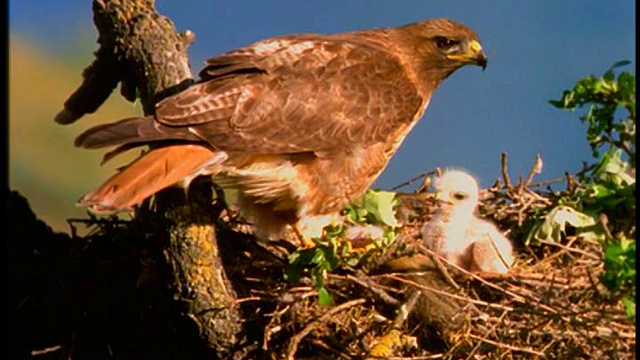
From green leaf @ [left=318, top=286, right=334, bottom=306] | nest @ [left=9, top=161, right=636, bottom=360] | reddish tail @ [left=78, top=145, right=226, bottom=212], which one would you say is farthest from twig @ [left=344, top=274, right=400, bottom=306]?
reddish tail @ [left=78, top=145, right=226, bottom=212]

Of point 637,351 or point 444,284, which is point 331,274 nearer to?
point 444,284

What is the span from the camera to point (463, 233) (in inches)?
160

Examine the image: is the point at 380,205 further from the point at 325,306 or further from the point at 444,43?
the point at 444,43

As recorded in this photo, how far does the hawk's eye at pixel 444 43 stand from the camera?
434 cm

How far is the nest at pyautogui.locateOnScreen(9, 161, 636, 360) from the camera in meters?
3.45

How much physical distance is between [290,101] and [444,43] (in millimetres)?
874

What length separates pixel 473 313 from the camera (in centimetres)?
354

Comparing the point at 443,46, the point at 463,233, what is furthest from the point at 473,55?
the point at 463,233

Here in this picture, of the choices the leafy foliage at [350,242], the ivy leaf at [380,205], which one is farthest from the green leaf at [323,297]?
the ivy leaf at [380,205]

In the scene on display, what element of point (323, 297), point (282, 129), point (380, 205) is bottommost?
point (323, 297)

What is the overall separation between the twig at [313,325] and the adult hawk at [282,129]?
40 centimetres

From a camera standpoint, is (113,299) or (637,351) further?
(113,299)

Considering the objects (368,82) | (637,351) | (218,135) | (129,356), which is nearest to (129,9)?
(218,135)

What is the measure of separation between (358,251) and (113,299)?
A: 772 millimetres
